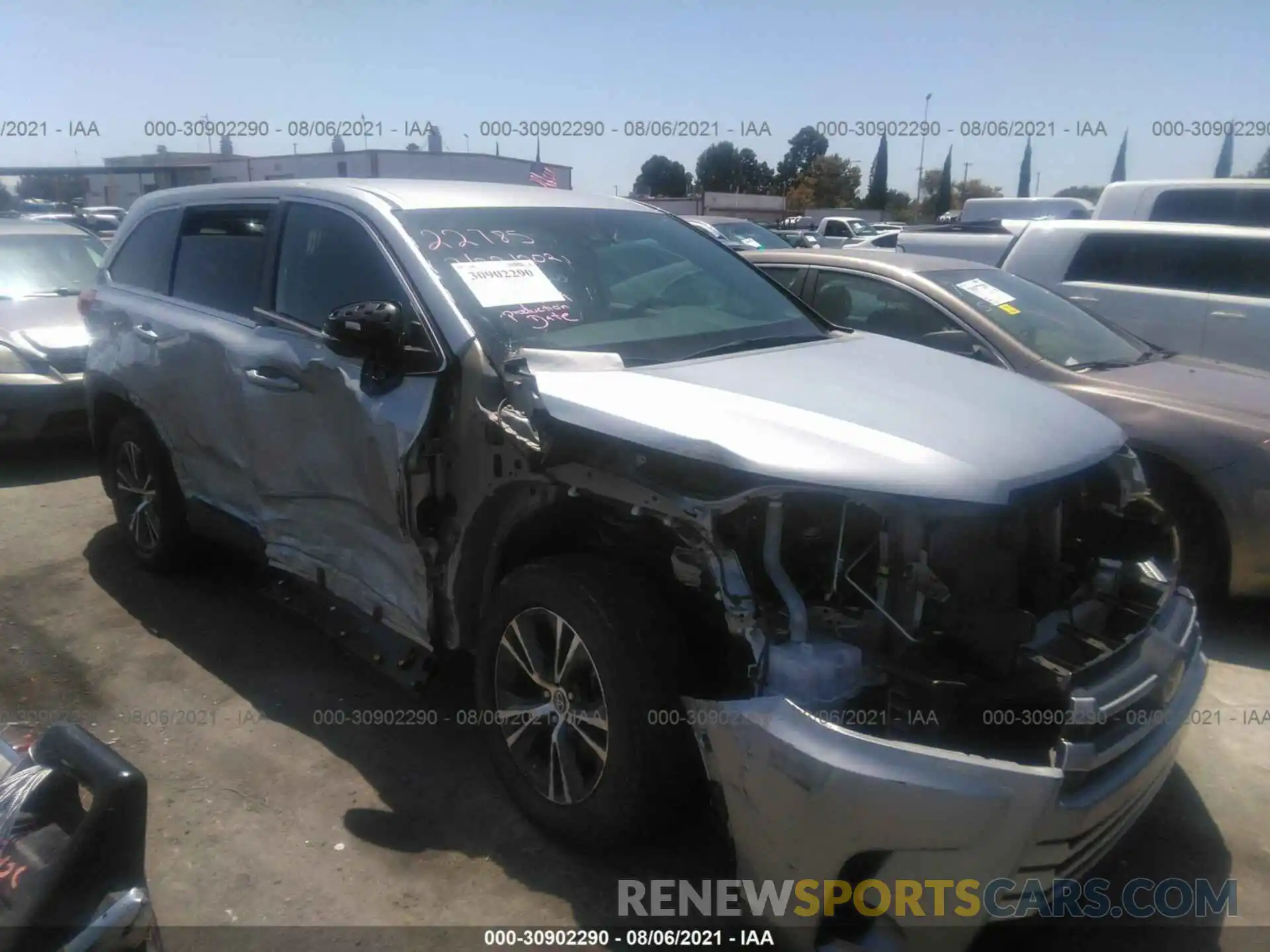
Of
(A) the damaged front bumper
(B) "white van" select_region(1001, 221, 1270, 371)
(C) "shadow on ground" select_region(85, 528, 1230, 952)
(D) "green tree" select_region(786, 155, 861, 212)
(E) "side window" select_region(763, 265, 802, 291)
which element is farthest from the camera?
(D) "green tree" select_region(786, 155, 861, 212)

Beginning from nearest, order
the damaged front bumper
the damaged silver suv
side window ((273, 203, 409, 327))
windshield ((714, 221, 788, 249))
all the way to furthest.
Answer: the damaged front bumper < the damaged silver suv < side window ((273, 203, 409, 327)) < windshield ((714, 221, 788, 249))

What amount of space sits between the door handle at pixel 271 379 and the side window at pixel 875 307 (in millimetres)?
2729

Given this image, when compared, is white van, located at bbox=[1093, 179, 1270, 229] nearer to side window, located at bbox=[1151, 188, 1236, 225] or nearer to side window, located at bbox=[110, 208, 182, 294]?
side window, located at bbox=[1151, 188, 1236, 225]

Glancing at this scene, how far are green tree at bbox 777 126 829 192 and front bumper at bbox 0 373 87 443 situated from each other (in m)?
62.1

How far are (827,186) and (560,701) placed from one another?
198 feet

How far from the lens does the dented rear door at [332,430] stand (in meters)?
3.10

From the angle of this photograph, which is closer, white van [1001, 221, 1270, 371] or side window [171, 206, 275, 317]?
side window [171, 206, 275, 317]

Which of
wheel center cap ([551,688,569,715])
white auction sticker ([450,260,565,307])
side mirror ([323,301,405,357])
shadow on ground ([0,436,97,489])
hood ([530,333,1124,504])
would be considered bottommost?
shadow on ground ([0,436,97,489])

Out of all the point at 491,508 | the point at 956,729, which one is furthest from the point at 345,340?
the point at 956,729

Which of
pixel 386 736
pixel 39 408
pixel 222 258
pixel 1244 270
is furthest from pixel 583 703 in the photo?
pixel 1244 270

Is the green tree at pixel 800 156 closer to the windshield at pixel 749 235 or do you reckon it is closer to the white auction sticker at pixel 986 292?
the windshield at pixel 749 235

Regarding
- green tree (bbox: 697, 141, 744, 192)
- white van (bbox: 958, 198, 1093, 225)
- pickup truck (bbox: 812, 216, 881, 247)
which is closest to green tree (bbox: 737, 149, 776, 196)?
green tree (bbox: 697, 141, 744, 192)

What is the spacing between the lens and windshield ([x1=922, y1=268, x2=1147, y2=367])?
4.82 meters

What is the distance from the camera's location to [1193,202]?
8.48m
